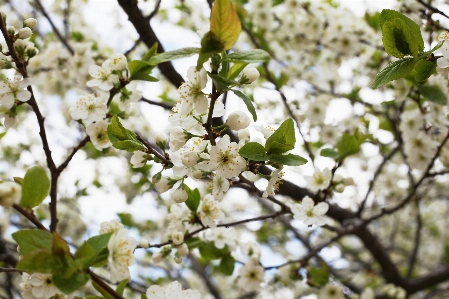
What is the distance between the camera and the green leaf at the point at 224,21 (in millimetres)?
846

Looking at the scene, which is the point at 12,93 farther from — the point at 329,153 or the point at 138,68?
the point at 329,153

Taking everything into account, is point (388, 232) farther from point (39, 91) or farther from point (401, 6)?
point (39, 91)

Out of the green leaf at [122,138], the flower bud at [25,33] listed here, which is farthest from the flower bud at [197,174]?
the flower bud at [25,33]

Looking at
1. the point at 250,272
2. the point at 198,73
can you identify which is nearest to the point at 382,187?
the point at 250,272

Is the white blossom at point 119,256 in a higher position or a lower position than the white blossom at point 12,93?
lower

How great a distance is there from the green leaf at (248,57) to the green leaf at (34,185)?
499mm

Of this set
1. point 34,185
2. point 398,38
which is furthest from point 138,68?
point 398,38

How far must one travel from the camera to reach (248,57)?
928 millimetres

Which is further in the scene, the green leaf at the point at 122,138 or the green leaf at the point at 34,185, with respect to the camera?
the green leaf at the point at 122,138

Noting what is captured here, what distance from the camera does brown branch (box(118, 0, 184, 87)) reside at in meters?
1.77

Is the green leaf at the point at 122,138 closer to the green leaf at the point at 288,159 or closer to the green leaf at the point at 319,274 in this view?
the green leaf at the point at 288,159

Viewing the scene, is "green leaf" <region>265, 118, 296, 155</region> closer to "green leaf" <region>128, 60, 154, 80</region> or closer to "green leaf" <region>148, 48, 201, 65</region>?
"green leaf" <region>148, 48, 201, 65</region>

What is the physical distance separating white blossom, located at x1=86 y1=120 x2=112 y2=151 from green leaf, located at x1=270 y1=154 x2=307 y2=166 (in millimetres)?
666

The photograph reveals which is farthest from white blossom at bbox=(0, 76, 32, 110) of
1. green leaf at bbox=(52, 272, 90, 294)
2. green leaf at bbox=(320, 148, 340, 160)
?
green leaf at bbox=(320, 148, 340, 160)
